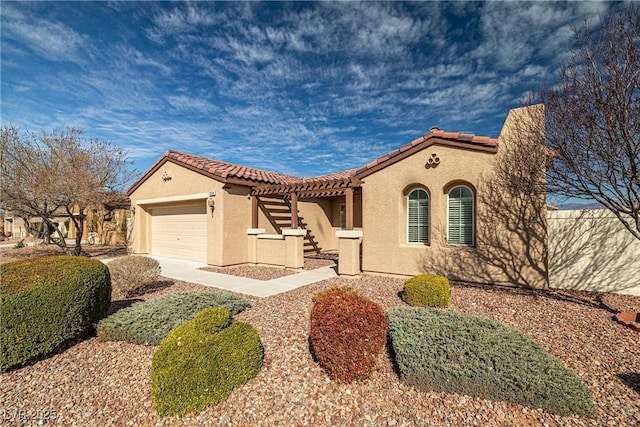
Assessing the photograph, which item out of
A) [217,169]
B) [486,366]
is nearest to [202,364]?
[486,366]

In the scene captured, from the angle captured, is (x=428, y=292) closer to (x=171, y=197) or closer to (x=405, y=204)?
(x=405, y=204)

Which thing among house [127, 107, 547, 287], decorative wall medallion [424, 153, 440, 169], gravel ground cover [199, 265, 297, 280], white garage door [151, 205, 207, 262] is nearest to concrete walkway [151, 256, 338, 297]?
gravel ground cover [199, 265, 297, 280]

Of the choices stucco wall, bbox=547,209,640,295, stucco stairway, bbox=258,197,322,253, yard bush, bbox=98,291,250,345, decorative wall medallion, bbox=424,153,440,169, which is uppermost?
decorative wall medallion, bbox=424,153,440,169

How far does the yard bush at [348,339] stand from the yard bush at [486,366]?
1.44 ft

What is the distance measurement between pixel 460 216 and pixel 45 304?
32.7ft

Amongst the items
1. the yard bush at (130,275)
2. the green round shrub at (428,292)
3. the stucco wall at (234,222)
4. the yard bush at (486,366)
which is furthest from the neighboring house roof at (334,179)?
the yard bush at (486,366)

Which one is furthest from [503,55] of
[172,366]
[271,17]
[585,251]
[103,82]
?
[103,82]

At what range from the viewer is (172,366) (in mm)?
3469

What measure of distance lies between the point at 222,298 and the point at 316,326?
11.1ft

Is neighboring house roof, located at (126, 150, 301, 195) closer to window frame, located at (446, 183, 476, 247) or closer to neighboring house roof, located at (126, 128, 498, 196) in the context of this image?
neighboring house roof, located at (126, 128, 498, 196)

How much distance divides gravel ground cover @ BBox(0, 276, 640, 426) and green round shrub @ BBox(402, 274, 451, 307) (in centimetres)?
124

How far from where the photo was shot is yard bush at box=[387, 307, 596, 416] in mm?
3371

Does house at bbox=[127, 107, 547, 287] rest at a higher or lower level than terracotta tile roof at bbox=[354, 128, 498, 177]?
lower

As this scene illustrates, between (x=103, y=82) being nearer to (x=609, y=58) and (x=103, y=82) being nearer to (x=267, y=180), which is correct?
(x=267, y=180)
